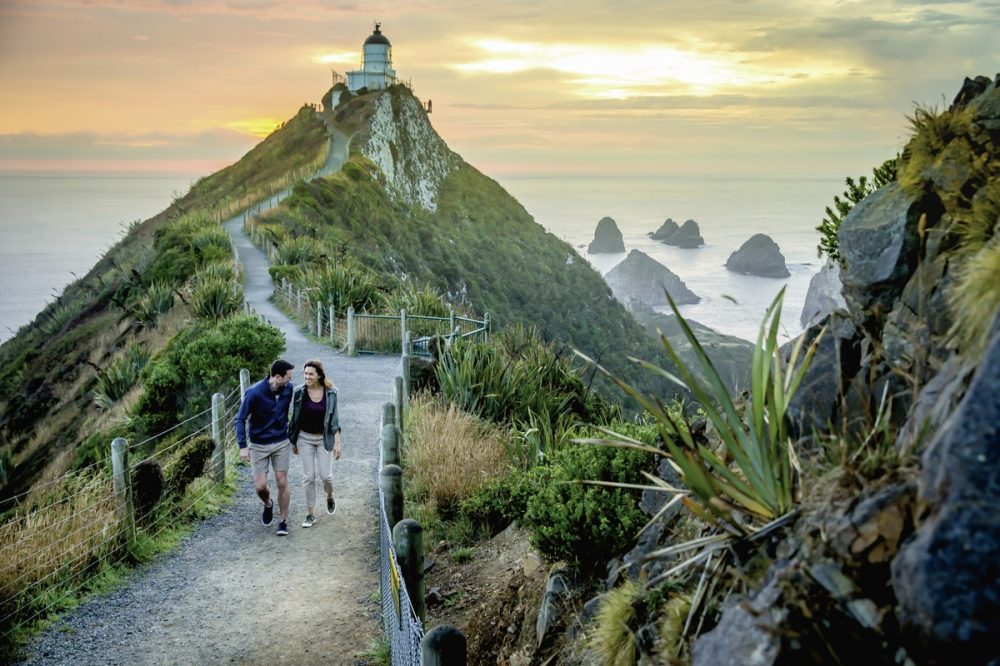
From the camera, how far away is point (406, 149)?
257 feet

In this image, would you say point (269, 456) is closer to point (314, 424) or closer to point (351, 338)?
point (314, 424)

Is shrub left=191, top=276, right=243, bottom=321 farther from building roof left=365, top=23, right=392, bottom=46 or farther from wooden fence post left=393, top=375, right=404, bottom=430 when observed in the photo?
building roof left=365, top=23, right=392, bottom=46

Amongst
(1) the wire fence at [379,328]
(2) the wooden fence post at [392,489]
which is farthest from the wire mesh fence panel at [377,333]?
(2) the wooden fence post at [392,489]

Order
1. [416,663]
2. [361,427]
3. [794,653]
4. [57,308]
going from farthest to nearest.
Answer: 1. [57,308]
2. [361,427]
3. [416,663]
4. [794,653]

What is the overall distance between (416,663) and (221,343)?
11.9 metres

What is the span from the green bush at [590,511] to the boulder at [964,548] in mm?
3184

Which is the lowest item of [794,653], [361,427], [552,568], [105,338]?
[105,338]

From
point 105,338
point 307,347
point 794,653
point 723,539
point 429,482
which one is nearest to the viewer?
point 794,653

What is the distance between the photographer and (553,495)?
652cm

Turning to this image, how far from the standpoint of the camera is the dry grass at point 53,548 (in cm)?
735

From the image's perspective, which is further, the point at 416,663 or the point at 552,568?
the point at 552,568

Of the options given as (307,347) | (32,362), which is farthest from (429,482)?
(32,362)

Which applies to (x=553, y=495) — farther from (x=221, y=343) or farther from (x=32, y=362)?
(x=32, y=362)

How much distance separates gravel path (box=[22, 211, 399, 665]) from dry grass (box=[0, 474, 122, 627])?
407 mm
